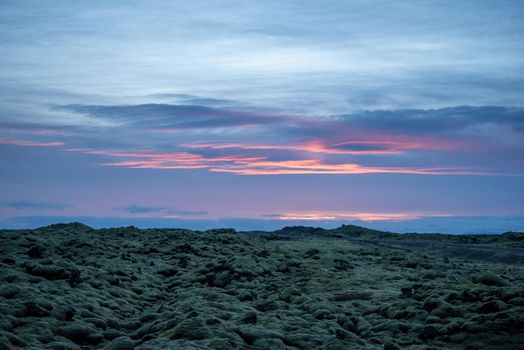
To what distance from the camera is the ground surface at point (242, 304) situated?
15.1 m

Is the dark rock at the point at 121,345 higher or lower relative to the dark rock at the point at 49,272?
lower

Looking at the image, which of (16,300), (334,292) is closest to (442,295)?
(334,292)

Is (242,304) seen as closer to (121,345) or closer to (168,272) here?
(121,345)

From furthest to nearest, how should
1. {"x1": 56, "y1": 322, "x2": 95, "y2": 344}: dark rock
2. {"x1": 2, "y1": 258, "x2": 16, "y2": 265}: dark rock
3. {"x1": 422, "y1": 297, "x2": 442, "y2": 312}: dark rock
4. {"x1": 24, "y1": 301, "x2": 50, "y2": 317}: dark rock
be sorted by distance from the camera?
1. {"x1": 2, "y1": 258, "x2": 16, "y2": 265}: dark rock
2. {"x1": 422, "y1": 297, "x2": 442, "y2": 312}: dark rock
3. {"x1": 24, "y1": 301, "x2": 50, "y2": 317}: dark rock
4. {"x1": 56, "y1": 322, "x2": 95, "y2": 344}: dark rock

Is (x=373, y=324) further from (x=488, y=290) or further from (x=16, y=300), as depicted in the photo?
(x=16, y=300)

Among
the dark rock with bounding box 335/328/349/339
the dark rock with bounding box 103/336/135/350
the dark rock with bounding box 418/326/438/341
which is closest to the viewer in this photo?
the dark rock with bounding box 103/336/135/350

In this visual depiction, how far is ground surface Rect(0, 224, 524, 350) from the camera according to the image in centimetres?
1512

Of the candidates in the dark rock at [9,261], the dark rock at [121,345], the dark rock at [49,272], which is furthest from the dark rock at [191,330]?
the dark rock at [9,261]

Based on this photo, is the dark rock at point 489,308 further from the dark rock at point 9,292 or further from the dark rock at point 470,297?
the dark rock at point 9,292

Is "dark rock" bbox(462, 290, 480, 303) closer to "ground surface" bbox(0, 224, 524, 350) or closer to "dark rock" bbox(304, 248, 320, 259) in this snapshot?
"ground surface" bbox(0, 224, 524, 350)

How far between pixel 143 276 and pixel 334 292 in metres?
11.1

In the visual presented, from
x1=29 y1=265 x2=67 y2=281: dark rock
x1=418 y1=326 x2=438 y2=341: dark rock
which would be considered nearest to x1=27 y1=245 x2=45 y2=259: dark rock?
x1=29 y1=265 x2=67 y2=281: dark rock

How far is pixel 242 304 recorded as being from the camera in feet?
69.7

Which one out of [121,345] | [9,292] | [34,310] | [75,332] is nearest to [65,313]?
[34,310]
